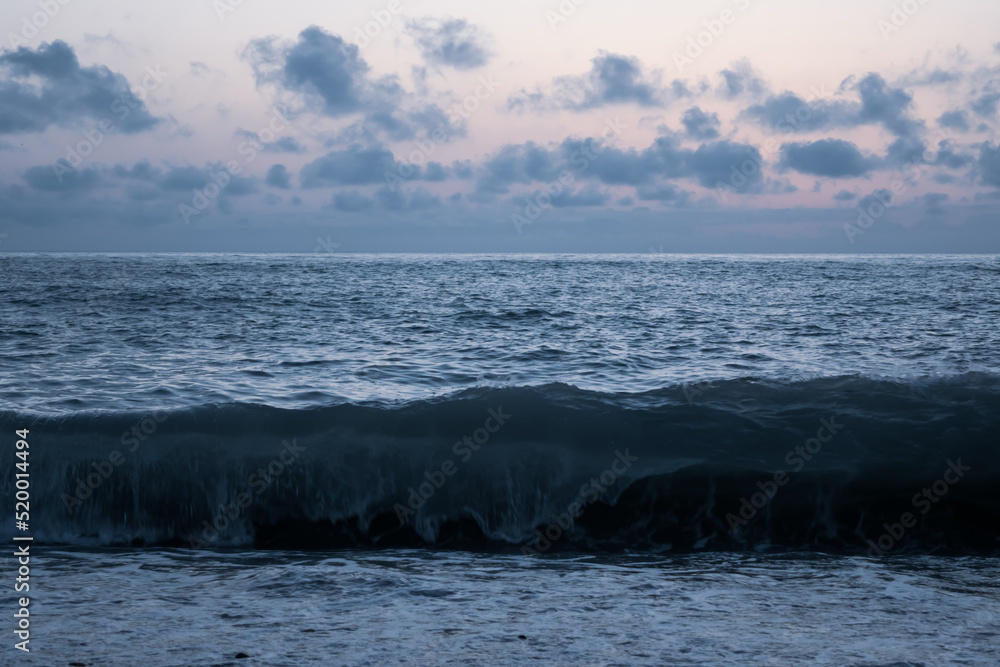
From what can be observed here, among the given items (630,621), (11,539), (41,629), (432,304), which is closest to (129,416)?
(11,539)

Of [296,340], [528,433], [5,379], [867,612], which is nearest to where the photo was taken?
[867,612]

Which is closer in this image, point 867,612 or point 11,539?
point 867,612

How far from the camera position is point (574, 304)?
30.2 meters

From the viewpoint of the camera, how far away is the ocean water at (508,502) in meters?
4.36

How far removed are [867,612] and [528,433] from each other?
16.6 ft

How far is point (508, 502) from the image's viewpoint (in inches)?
322

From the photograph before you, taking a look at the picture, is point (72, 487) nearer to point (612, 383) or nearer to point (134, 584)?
point (134, 584)

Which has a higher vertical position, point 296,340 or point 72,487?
point 296,340

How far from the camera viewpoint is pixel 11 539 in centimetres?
719

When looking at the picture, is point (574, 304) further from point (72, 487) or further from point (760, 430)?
point (72, 487)

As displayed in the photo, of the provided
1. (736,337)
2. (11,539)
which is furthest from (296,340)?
(736,337)

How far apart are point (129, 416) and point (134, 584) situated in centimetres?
471

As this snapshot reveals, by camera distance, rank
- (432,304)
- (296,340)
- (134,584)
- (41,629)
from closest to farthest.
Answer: (41,629)
(134,584)
(296,340)
(432,304)

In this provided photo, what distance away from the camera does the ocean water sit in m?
4.36
